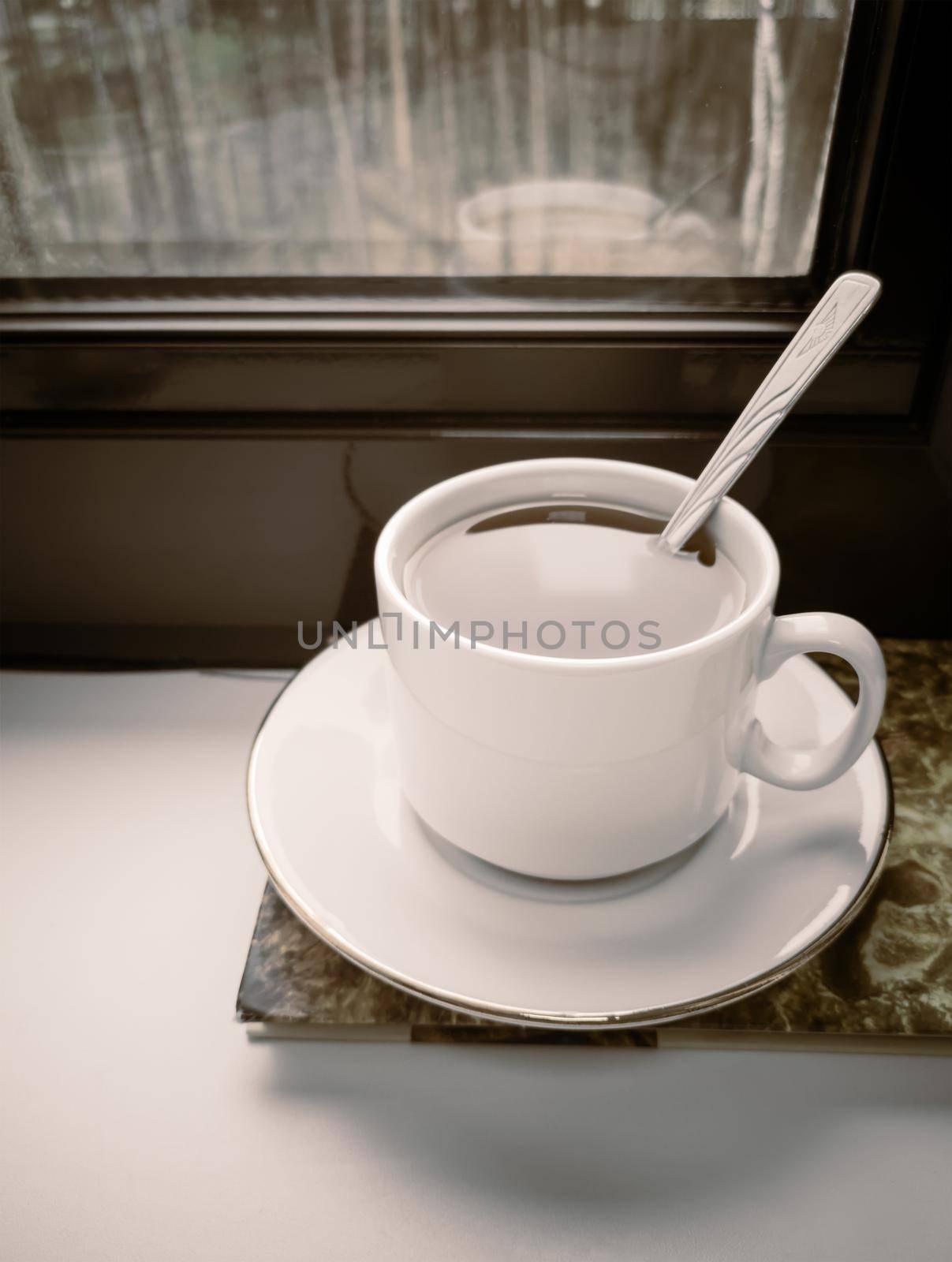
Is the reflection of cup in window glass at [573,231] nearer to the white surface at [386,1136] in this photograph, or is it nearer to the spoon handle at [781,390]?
the spoon handle at [781,390]

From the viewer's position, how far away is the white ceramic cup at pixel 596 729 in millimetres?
248

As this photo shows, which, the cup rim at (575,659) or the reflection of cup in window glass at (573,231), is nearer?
the cup rim at (575,659)

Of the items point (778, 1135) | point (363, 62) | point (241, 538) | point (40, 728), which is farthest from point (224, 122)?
point (778, 1135)

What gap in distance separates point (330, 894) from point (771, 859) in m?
0.14

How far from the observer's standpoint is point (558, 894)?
30cm

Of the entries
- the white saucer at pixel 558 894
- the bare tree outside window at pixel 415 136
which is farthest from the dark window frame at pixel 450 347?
the white saucer at pixel 558 894

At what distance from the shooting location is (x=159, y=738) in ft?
1.38

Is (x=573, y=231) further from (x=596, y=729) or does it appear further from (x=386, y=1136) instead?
(x=386, y=1136)

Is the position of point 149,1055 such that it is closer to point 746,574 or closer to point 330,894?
point 330,894

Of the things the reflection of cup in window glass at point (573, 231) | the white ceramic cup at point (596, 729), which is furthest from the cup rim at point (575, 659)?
the reflection of cup in window glass at point (573, 231)

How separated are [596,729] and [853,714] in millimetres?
94

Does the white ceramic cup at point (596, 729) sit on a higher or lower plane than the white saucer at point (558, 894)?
higher

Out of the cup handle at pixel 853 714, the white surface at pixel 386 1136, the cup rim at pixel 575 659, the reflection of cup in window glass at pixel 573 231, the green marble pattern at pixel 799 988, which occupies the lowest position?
the white surface at pixel 386 1136

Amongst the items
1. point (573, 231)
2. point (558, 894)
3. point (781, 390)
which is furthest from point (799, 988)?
point (573, 231)
